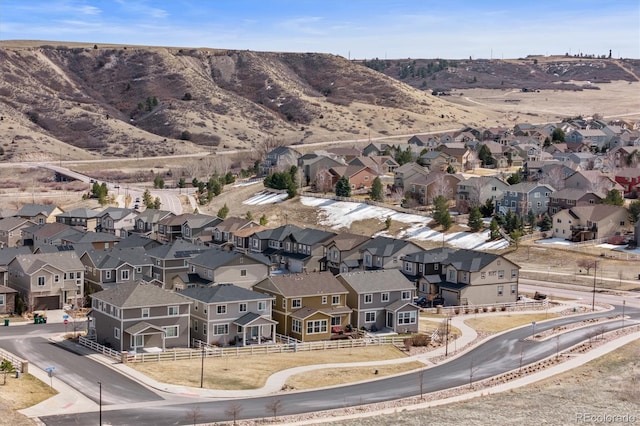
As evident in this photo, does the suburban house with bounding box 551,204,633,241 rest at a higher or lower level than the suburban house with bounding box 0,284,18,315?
higher

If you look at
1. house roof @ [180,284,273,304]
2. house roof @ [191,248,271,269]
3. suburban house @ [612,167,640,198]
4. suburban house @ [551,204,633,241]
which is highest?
suburban house @ [612,167,640,198]

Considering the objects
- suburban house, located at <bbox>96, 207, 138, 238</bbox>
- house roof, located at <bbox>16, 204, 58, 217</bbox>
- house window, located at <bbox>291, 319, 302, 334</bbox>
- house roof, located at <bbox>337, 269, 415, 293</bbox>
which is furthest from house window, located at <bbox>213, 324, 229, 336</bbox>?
house roof, located at <bbox>16, 204, 58, 217</bbox>

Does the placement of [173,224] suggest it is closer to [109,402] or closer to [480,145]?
[109,402]

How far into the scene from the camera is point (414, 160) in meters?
156

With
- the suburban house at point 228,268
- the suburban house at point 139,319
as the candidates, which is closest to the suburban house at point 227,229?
the suburban house at point 228,268

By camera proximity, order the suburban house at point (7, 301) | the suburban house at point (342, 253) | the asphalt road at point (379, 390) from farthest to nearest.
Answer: the suburban house at point (342, 253) < the suburban house at point (7, 301) < the asphalt road at point (379, 390)

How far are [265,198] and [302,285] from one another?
66552 millimetres

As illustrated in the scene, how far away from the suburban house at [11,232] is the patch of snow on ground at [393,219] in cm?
3716

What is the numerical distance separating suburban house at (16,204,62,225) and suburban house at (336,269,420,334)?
50.6 m

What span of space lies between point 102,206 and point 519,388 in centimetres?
9131

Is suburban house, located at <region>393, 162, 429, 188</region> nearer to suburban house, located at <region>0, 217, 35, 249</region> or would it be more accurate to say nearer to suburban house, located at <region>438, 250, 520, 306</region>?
suburban house, located at <region>438, 250, 520, 306</region>

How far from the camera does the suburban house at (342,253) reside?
307 feet

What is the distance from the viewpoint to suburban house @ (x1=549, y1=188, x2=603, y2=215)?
11756 centimetres

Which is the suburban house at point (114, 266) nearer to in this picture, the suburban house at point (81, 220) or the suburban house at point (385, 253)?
the suburban house at point (385, 253)
